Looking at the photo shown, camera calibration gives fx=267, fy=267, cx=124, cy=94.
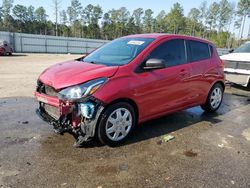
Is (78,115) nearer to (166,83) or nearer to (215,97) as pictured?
(166,83)

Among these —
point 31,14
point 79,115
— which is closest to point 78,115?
point 79,115

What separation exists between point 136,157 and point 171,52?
220cm

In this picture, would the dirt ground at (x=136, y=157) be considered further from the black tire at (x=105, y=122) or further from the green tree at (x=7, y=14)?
the green tree at (x=7, y=14)

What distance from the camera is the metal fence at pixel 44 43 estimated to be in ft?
102

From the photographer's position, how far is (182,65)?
5.20 m

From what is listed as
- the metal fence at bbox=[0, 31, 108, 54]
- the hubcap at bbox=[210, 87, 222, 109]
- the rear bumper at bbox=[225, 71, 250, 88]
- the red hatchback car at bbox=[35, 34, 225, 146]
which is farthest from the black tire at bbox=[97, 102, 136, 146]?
the metal fence at bbox=[0, 31, 108, 54]

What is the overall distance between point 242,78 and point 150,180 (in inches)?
267

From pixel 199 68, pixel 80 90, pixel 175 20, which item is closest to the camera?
pixel 80 90

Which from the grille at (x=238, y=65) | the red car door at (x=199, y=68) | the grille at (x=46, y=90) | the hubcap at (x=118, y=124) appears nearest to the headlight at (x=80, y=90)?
the grille at (x=46, y=90)

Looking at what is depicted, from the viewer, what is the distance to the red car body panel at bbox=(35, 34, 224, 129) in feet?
13.1

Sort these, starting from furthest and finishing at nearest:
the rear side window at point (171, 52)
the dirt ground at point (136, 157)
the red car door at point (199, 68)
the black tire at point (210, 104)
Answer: the black tire at point (210, 104) < the red car door at point (199, 68) < the rear side window at point (171, 52) < the dirt ground at point (136, 157)

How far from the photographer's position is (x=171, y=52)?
16.7ft

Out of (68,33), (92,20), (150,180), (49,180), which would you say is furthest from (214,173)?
(92,20)

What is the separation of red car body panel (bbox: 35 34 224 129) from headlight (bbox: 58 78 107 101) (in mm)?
62
